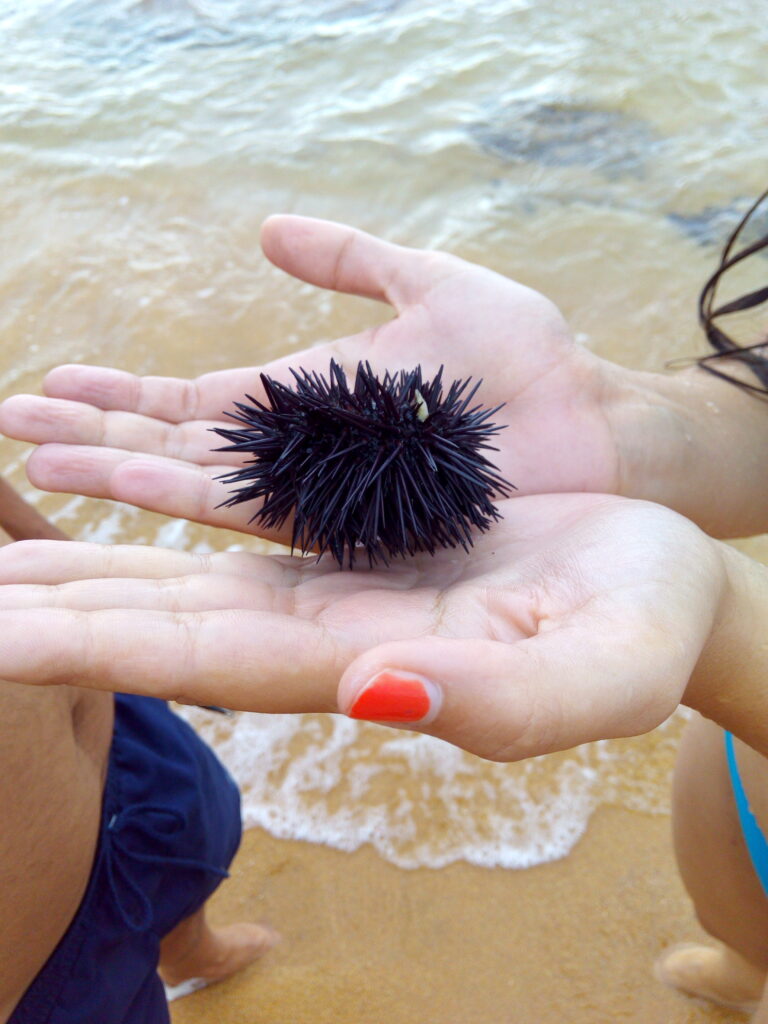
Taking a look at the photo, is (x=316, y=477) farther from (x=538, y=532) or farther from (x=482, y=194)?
(x=482, y=194)

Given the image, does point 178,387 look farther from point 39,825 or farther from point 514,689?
point 514,689

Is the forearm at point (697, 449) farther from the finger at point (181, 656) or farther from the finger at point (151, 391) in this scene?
the finger at point (181, 656)

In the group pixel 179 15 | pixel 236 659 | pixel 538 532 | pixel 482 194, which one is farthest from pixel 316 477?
pixel 179 15

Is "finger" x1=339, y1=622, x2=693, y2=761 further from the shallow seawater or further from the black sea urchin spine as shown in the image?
the shallow seawater

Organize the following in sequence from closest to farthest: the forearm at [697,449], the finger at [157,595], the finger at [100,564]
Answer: the finger at [157,595] → the finger at [100,564] → the forearm at [697,449]

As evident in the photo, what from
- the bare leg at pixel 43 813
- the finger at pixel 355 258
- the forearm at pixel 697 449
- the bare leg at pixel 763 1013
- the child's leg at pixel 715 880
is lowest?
the child's leg at pixel 715 880

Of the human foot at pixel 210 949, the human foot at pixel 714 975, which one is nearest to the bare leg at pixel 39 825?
the human foot at pixel 210 949

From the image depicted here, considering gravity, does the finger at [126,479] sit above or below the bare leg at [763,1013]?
above

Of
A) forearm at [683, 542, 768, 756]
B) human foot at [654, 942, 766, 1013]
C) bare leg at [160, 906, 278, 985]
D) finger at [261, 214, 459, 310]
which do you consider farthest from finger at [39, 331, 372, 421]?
human foot at [654, 942, 766, 1013]

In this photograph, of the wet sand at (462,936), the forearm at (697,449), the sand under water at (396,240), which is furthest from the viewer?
the sand under water at (396,240)
